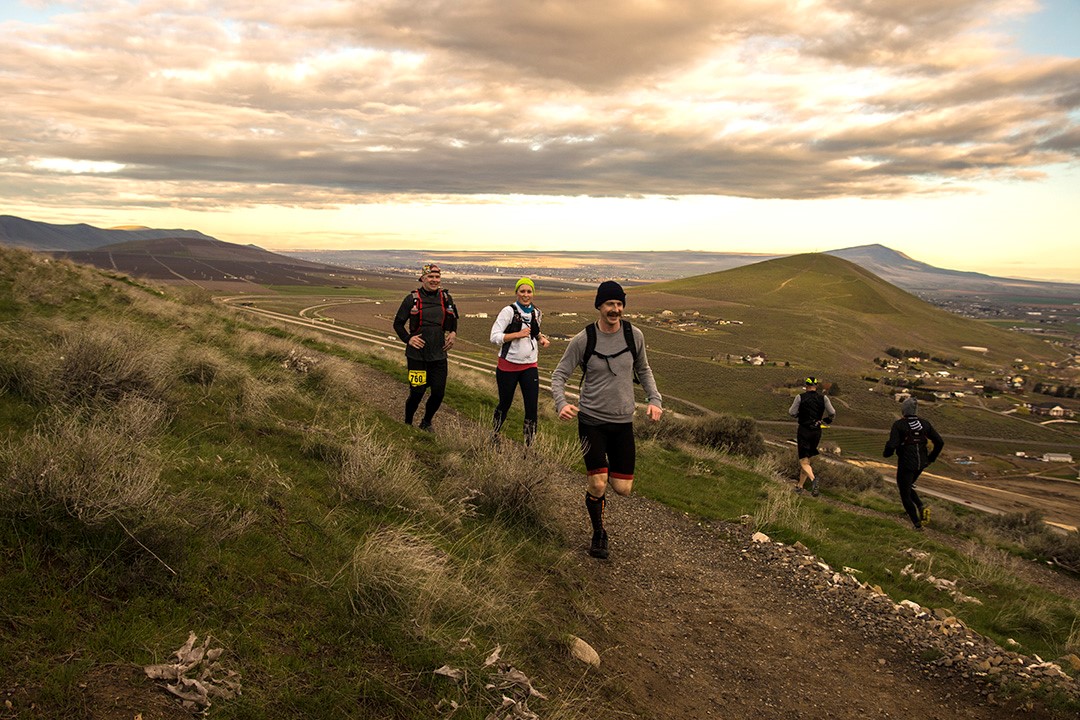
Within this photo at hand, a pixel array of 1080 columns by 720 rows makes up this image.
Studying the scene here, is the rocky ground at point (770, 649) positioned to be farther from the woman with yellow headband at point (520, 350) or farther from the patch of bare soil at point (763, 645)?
the woman with yellow headband at point (520, 350)

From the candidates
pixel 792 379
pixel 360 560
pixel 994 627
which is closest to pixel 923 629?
pixel 994 627

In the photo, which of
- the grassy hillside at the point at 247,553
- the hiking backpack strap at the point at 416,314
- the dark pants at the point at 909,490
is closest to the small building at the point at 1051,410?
the dark pants at the point at 909,490

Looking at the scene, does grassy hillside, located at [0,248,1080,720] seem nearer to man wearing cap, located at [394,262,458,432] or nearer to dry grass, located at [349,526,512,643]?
dry grass, located at [349,526,512,643]

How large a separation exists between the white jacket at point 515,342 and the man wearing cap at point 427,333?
0.71m

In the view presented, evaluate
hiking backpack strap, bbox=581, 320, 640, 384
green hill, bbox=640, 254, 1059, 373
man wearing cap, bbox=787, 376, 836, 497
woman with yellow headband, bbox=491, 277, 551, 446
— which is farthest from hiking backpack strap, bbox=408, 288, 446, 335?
green hill, bbox=640, 254, 1059, 373

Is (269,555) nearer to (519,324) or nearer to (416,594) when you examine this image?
(416,594)

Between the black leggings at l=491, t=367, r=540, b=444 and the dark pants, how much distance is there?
6.82m

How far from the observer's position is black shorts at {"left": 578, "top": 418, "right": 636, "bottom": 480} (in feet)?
19.4

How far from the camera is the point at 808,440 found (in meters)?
12.2

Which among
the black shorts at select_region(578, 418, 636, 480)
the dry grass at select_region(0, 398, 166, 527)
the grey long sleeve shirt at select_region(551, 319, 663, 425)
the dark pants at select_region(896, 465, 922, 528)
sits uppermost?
the grey long sleeve shirt at select_region(551, 319, 663, 425)

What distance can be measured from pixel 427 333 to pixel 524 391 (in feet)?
5.23

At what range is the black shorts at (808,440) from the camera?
12.2 m

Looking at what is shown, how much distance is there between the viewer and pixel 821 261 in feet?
506

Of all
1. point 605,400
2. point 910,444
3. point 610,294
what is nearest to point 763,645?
point 605,400
